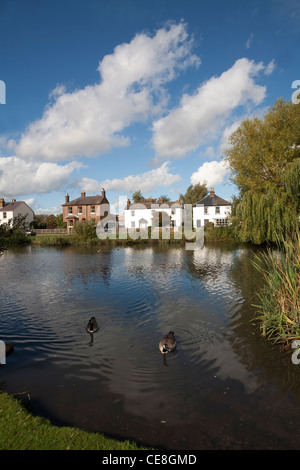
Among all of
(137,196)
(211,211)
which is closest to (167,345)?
(211,211)

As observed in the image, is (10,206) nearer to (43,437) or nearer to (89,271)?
(89,271)

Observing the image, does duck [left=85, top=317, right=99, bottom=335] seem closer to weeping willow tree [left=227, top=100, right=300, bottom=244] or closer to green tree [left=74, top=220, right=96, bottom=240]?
weeping willow tree [left=227, top=100, right=300, bottom=244]

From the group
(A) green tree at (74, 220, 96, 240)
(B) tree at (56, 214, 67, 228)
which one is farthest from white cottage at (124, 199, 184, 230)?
(A) green tree at (74, 220, 96, 240)

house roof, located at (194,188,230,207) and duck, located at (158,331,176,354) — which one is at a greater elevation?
house roof, located at (194,188,230,207)

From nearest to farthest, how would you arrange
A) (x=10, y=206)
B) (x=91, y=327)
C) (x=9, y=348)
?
(x=9, y=348) → (x=91, y=327) → (x=10, y=206)

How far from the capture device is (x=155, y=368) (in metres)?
6.55

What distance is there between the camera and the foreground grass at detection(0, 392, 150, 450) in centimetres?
374

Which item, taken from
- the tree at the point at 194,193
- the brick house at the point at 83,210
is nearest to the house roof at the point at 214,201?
the tree at the point at 194,193

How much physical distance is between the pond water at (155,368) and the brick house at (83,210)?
46421 mm

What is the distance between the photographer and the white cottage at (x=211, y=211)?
180ft

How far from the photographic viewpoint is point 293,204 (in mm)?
24734

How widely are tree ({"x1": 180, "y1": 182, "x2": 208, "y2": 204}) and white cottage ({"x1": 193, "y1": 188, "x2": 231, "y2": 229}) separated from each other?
42.9 ft

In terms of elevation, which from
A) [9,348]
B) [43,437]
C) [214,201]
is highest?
[214,201]

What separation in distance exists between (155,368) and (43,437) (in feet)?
10.3
